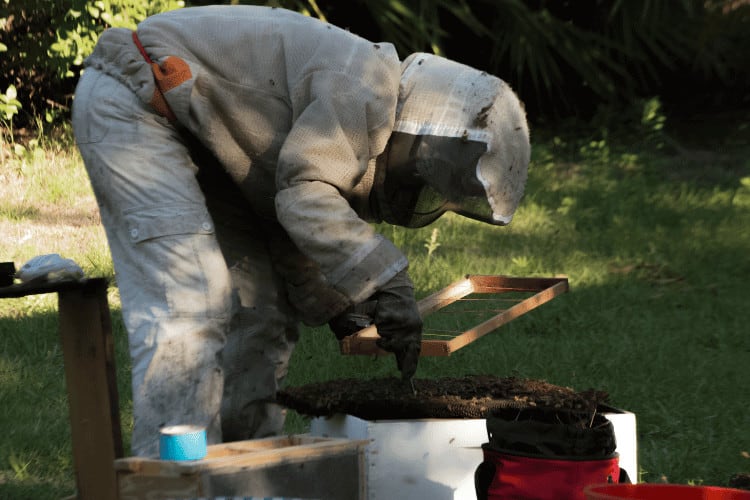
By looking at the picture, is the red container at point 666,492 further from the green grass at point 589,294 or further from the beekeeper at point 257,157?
the green grass at point 589,294

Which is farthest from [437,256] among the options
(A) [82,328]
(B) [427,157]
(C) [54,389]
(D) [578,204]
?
(A) [82,328]

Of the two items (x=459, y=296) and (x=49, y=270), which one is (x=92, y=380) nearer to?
(x=49, y=270)

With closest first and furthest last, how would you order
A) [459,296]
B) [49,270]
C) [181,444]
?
1. [181,444]
2. [49,270]
3. [459,296]

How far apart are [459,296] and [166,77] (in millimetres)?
1450

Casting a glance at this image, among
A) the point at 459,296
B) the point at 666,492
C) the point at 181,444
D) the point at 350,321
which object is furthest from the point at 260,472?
the point at 459,296

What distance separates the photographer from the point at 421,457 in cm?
325

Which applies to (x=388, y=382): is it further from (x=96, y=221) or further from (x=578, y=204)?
(x=578, y=204)

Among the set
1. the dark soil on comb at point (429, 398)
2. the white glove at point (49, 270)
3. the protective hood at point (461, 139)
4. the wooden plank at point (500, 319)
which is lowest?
the dark soil on comb at point (429, 398)

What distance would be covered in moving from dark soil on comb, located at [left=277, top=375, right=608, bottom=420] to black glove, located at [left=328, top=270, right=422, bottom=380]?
129 mm

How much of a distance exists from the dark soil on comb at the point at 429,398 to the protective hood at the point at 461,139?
57cm

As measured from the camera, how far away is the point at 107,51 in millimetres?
3408

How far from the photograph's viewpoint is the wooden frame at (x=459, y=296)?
136 inches

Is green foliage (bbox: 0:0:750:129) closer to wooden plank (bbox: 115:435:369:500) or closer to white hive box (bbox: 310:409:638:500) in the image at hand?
white hive box (bbox: 310:409:638:500)

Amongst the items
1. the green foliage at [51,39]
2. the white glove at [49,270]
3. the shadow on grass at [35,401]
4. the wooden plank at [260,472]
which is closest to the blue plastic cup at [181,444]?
the wooden plank at [260,472]
